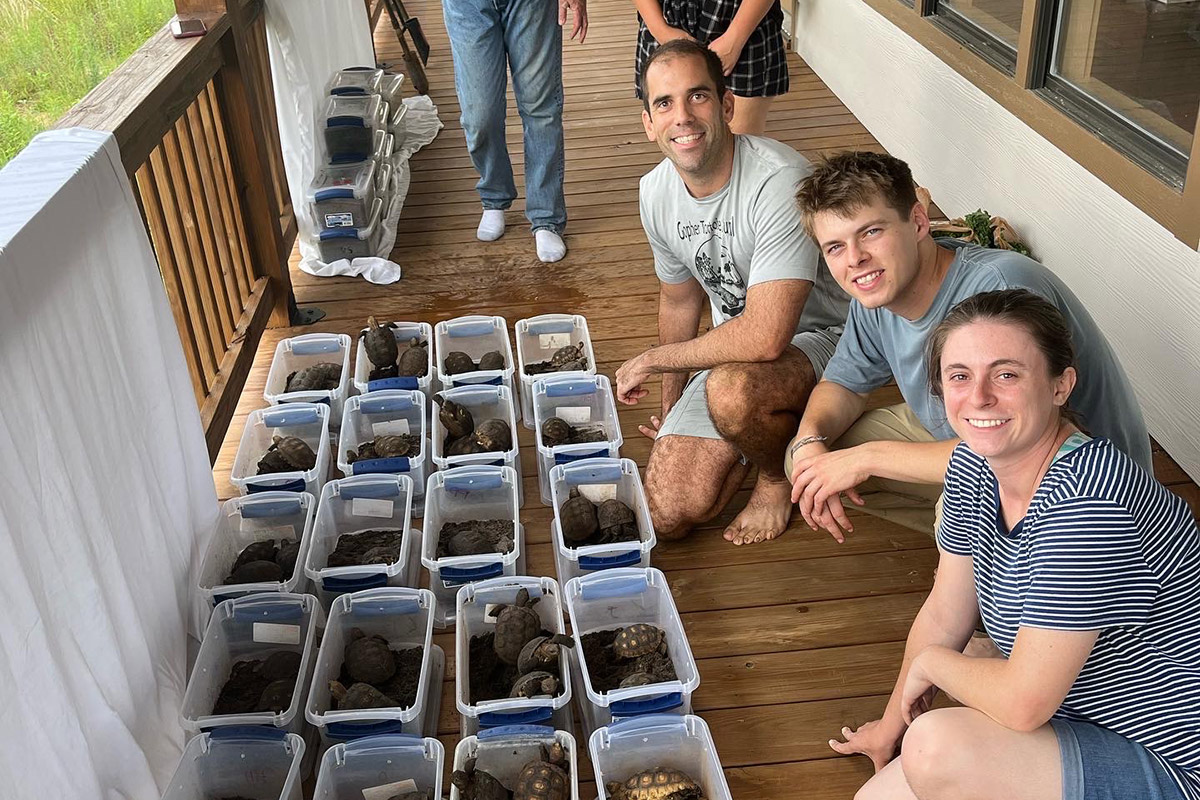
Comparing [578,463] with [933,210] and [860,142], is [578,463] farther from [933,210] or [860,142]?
[860,142]

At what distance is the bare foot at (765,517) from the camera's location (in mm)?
2674

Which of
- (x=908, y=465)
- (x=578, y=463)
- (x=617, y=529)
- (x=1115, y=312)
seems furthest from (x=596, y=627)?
(x=1115, y=312)

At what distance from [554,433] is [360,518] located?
0.54m

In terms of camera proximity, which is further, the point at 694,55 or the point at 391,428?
the point at 391,428

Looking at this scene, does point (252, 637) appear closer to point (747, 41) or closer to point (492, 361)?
point (492, 361)

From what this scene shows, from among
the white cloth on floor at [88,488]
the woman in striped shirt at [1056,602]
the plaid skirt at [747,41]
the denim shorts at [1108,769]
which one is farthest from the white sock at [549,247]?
the denim shorts at [1108,769]

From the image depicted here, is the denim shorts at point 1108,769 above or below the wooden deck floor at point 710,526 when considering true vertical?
above

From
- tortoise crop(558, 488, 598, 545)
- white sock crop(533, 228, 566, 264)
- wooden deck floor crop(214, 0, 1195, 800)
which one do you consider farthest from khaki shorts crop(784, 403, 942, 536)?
white sock crop(533, 228, 566, 264)

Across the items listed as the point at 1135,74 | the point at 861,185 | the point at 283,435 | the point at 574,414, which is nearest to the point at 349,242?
the point at 283,435

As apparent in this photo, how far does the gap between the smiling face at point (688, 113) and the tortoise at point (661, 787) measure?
1.34 metres

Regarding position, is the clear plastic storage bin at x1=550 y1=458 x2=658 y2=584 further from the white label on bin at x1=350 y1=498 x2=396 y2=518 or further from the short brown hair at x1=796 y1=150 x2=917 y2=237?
the short brown hair at x1=796 y1=150 x2=917 y2=237

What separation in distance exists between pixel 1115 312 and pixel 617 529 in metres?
1.53

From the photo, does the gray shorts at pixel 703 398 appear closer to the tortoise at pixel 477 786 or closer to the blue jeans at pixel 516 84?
the tortoise at pixel 477 786

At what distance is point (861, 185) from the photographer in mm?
1915
